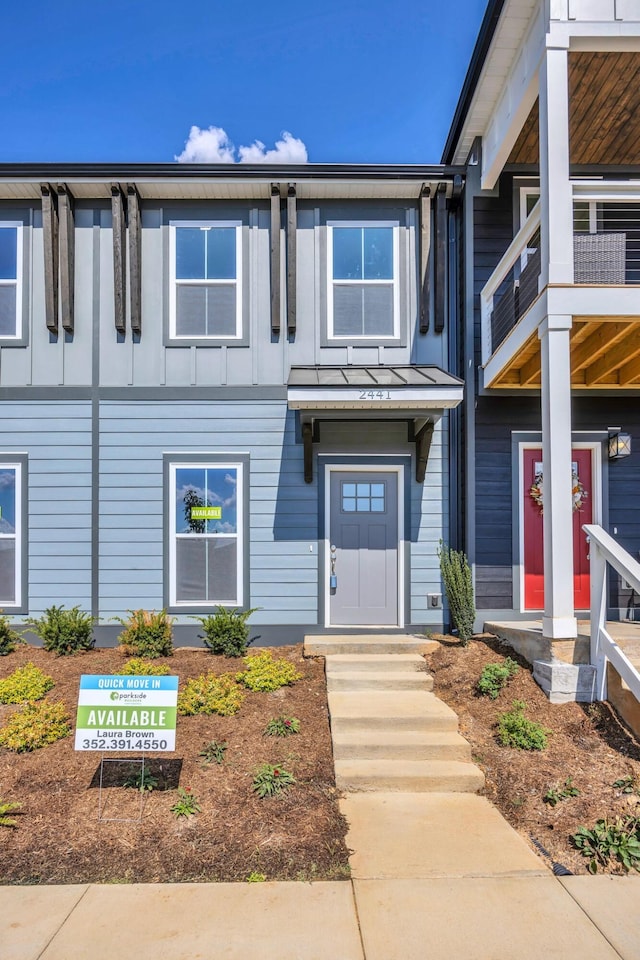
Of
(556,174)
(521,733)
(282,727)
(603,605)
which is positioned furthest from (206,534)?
(556,174)

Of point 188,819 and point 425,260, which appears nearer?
point 188,819

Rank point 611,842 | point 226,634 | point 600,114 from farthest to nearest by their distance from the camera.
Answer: point 226,634 → point 600,114 → point 611,842

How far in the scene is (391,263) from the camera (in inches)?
293

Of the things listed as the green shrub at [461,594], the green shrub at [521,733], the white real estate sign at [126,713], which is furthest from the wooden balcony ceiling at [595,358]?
the white real estate sign at [126,713]

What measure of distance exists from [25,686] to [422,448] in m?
4.82

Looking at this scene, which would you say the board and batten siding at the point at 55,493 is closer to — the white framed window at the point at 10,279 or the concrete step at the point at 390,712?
the white framed window at the point at 10,279

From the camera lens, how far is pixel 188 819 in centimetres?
370

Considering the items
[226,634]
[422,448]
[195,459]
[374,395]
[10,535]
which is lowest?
[226,634]

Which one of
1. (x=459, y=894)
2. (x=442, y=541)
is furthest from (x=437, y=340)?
(x=459, y=894)

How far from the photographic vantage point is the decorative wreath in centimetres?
707

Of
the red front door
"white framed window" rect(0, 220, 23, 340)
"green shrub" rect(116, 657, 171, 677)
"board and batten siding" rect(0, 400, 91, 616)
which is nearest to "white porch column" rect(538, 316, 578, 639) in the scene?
the red front door

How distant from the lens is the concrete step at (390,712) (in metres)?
4.82

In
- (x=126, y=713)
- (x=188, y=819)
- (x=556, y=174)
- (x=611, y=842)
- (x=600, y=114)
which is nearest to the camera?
(x=611, y=842)

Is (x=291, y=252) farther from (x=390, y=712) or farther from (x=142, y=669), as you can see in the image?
(x=390, y=712)
